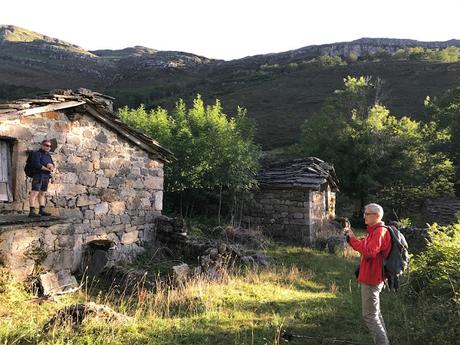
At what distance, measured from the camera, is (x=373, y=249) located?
4488mm

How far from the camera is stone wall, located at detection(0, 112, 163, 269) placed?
7324 mm

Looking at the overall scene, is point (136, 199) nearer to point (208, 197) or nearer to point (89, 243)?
point (89, 243)

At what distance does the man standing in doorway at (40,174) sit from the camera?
6.87 m

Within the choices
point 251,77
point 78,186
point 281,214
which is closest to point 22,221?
point 78,186

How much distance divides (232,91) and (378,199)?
141ft

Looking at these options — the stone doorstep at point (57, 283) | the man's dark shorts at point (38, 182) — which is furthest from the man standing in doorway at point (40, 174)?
the stone doorstep at point (57, 283)

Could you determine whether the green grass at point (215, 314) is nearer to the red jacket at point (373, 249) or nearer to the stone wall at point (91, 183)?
the red jacket at point (373, 249)

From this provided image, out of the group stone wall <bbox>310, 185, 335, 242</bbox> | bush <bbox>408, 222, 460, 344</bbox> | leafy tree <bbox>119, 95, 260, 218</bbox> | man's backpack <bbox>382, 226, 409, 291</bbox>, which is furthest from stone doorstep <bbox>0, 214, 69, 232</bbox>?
stone wall <bbox>310, 185, 335, 242</bbox>

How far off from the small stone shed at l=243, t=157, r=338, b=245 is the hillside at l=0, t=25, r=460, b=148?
25360 millimetres

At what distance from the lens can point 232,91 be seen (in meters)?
62.5

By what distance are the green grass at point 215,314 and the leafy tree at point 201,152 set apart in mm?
5846

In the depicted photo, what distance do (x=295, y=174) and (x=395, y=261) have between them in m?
11.1

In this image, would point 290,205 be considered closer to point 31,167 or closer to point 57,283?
point 57,283

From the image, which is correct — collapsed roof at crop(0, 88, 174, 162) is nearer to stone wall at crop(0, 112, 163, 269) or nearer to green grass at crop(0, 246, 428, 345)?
stone wall at crop(0, 112, 163, 269)
